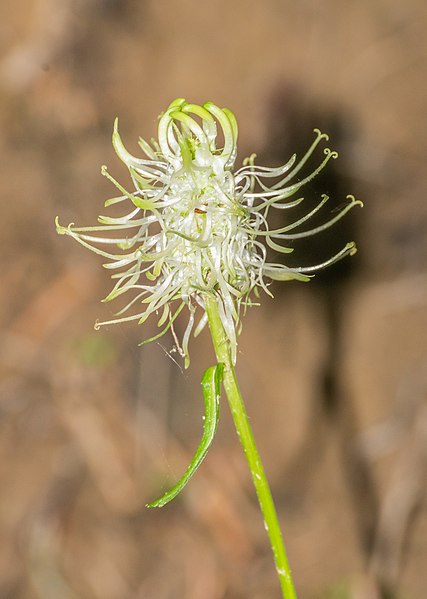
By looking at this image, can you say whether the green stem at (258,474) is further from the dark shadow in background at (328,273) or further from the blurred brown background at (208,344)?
the blurred brown background at (208,344)

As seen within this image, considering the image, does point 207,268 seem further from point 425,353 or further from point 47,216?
point 47,216

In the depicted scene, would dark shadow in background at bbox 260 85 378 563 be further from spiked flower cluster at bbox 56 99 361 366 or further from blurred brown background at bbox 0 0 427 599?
spiked flower cluster at bbox 56 99 361 366

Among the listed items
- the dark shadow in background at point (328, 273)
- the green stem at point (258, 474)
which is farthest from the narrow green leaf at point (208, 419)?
the dark shadow in background at point (328, 273)

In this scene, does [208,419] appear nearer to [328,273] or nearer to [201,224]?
[201,224]

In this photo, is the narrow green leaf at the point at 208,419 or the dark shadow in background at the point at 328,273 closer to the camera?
the narrow green leaf at the point at 208,419

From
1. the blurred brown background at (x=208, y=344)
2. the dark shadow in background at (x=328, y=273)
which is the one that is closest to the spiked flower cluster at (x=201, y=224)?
the dark shadow in background at (x=328, y=273)

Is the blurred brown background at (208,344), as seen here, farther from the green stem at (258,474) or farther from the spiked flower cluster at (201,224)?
the spiked flower cluster at (201,224)

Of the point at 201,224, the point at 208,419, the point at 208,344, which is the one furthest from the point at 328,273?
the point at 208,419

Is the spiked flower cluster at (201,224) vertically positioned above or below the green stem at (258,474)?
above

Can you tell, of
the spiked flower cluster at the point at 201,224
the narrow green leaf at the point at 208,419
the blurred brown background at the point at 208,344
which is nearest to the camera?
the narrow green leaf at the point at 208,419

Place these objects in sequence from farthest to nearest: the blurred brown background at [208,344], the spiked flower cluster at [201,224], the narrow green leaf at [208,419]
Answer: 1. the blurred brown background at [208,344]
2. the spiked flower cluster at [201,224]
3. the narrow green leaf at [208,419]
